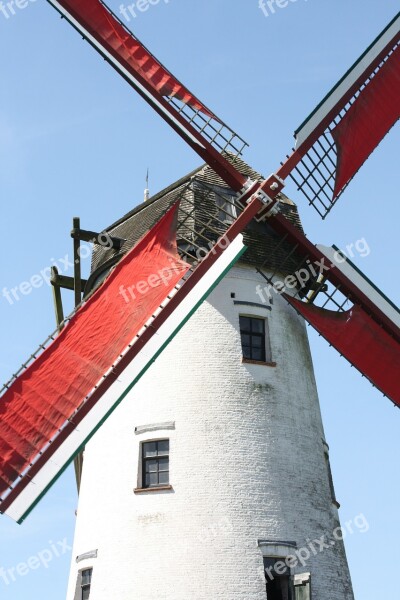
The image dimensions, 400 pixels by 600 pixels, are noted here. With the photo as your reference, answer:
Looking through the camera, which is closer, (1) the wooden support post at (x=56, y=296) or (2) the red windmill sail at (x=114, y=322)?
(2) the red windmill sail at (x=114, y=322)

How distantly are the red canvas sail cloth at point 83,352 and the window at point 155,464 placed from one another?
2513 mm

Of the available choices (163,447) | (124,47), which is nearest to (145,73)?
(124,47)

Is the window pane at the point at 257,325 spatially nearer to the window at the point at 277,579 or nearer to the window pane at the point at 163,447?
the window pane at the point at 163,447

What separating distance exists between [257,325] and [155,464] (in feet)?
11.2

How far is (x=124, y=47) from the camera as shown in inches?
654

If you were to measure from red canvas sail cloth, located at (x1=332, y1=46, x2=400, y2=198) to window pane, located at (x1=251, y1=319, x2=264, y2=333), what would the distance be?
10.8ft

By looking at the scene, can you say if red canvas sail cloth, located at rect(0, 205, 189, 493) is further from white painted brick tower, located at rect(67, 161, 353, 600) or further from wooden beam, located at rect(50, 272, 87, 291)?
wooden beam, located at rect(50, 272, 87, 291)

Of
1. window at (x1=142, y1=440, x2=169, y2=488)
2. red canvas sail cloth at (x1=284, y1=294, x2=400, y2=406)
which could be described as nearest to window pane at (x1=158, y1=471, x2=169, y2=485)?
window at (x1=142, y1=440, x2=169, y2=488)

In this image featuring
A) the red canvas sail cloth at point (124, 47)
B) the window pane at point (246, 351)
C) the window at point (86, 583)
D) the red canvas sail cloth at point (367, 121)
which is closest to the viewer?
the window at point (86, 583)

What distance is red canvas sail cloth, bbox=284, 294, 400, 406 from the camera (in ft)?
55.6

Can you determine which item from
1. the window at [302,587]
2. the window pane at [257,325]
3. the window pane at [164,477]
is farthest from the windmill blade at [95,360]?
the window at [302,587]

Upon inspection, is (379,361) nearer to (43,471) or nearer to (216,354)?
(216,354)

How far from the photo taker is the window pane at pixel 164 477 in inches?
618

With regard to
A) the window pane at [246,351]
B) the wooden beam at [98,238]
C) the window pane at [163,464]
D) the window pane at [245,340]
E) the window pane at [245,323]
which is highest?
the wooden beam at [98,238]
